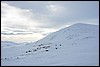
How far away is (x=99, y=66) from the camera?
1045cm

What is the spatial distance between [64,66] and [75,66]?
748 millimetres

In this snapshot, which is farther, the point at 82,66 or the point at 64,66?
the point at 64,66

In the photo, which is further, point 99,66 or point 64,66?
point 64,66

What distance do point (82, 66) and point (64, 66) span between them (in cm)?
117

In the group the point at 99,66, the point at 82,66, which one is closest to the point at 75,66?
the point at 82,66

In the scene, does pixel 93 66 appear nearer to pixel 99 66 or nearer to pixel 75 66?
pixel 99 66

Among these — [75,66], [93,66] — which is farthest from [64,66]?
[93,66]

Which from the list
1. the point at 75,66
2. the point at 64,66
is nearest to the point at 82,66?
the point at 75,66

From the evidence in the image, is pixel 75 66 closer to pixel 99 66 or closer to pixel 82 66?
pixel 82 66

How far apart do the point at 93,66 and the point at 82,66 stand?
66cm

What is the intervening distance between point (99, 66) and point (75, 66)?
1348mm

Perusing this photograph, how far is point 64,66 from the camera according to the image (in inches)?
456

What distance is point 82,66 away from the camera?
35.7 ft

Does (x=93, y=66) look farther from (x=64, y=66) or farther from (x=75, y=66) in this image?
(x=64, y=66)
